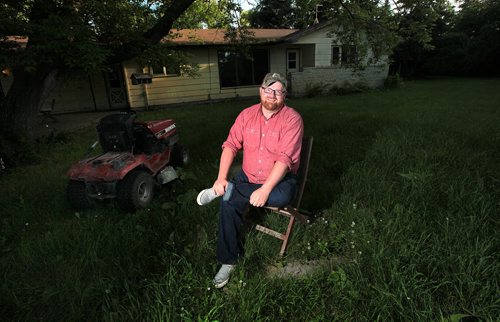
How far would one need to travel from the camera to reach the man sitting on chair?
2.39 metres

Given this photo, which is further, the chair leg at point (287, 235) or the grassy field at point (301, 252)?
the chair leg at point (287, 235)

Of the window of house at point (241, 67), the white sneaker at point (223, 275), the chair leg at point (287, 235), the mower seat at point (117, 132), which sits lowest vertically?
the white sneaker at point (223, 275)

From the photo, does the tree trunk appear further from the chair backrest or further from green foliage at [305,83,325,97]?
green foliage at [305,83,325,97]

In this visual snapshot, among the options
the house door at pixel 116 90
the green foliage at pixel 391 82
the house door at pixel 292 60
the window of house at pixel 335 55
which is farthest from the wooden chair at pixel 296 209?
the green foliage at pixel 391 82

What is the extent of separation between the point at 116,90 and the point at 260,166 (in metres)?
14.0

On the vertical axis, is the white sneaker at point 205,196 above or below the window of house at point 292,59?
below

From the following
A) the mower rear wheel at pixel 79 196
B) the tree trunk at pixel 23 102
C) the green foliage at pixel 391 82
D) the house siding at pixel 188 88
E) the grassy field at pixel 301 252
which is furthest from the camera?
the green foliage at pixel 391 82

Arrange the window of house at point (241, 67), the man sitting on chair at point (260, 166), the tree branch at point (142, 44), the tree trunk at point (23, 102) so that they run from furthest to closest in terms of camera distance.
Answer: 1. the window of house at point (241, 67)
2. the tree branch at point (142, 44)
3. the tree trunk at point (23, 102)
4. the man sitting on chair at point (260, 166)

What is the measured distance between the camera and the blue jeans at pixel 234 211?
2402 mm

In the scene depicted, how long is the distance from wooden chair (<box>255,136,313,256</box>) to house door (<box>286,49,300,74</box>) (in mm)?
14209

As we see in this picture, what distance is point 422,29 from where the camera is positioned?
6277mm

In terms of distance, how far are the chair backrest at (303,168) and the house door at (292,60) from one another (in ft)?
46.5

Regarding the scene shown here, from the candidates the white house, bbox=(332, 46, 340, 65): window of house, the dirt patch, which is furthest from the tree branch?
bbox=(332, 46, 340, 65): window of house

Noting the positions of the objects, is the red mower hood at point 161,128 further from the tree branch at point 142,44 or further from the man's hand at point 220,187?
the tree branch at point 142,44
